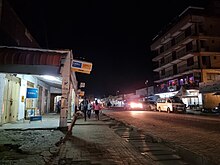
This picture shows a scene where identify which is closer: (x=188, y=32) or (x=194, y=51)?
(x=194, y=51)

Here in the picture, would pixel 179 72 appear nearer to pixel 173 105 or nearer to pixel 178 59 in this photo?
pixel 178 59

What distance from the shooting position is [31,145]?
24.7 feet

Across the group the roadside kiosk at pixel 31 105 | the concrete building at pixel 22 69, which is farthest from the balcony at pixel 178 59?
the concrete building at pixel 22 69

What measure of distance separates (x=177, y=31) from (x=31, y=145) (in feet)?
156

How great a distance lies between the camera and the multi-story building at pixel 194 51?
41.9m

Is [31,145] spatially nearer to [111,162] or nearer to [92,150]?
[92,150]

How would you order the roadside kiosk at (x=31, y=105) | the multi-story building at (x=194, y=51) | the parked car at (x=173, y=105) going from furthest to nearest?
the multi-story building at (x=194, y=51)
the parked car at (x=173, y=105)
the roadside kiosk at (x=31, y=105)

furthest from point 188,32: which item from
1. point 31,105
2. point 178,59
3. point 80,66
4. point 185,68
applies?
point 80,66

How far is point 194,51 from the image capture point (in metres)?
42.8

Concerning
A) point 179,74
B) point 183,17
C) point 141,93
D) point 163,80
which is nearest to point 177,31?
point 183,17

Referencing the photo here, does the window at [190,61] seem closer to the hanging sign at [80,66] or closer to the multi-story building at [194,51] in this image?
the multi-story building at [194,51]

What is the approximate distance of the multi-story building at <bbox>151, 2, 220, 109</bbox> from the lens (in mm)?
41875

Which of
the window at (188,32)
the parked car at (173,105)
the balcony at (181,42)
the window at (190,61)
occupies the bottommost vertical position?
the parked car at (173,105)

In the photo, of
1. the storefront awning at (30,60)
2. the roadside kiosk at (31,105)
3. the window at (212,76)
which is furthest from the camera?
the window at (212,76)
